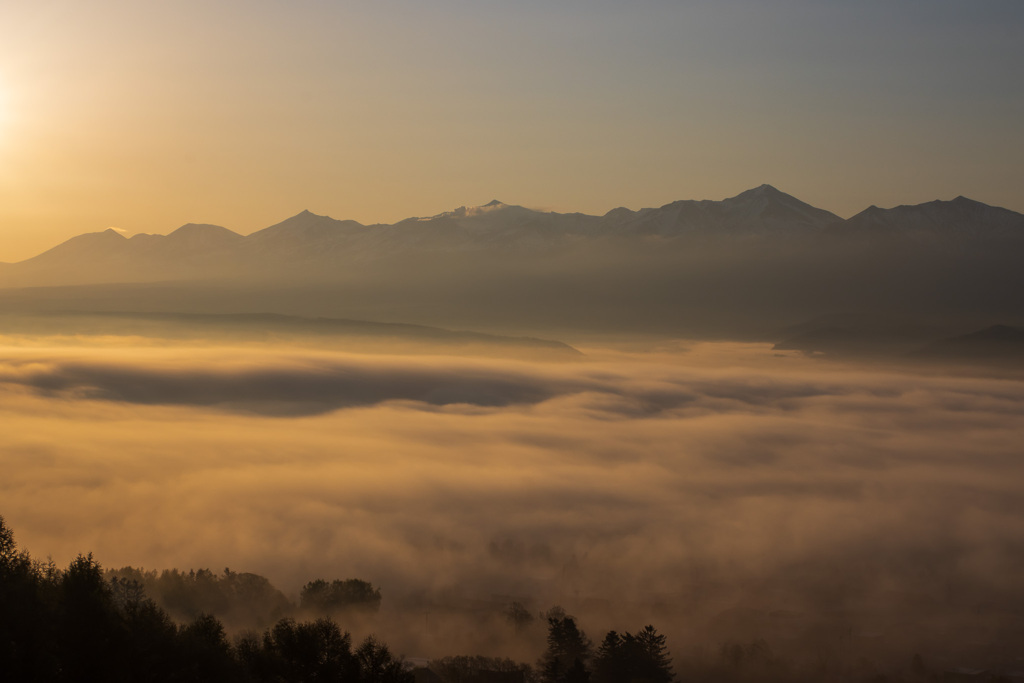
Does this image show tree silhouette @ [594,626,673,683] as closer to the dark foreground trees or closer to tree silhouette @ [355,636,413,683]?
tree silhouette @ [355,636,413,683]

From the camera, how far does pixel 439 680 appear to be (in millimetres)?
83938

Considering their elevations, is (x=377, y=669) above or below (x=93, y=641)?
below

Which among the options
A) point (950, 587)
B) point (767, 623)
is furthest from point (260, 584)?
point (950, 587)

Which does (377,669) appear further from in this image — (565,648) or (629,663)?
(565,648)

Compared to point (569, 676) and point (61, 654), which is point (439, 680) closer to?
point (569, 676)

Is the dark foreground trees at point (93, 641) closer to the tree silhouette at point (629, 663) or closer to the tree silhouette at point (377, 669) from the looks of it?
the tree silhouette at point (377, 669)

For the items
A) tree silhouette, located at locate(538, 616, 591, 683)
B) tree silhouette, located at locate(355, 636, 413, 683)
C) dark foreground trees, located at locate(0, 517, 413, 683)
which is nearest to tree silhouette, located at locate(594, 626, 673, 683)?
tree silhouette, located at locate(538, 616, 591, 683)

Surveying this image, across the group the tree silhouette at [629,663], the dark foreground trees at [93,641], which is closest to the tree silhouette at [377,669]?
the dark foreground trees at [93,641]

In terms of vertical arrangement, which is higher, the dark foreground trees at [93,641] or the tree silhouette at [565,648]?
the dark foreground trees at [93,641]

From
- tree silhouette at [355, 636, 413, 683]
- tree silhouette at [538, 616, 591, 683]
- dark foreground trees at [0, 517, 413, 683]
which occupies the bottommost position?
tree silhouette at [538, 616, 591, 683]

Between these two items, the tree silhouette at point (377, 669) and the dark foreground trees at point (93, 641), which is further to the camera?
the tree silhouette at point (377, 669)

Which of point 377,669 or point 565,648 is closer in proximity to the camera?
point 377,669

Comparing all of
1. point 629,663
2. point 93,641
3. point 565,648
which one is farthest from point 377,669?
point 565,648

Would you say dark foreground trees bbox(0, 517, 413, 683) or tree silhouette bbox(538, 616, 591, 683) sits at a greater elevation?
dark foreground trees bbox(0, 517, 413, 683)
